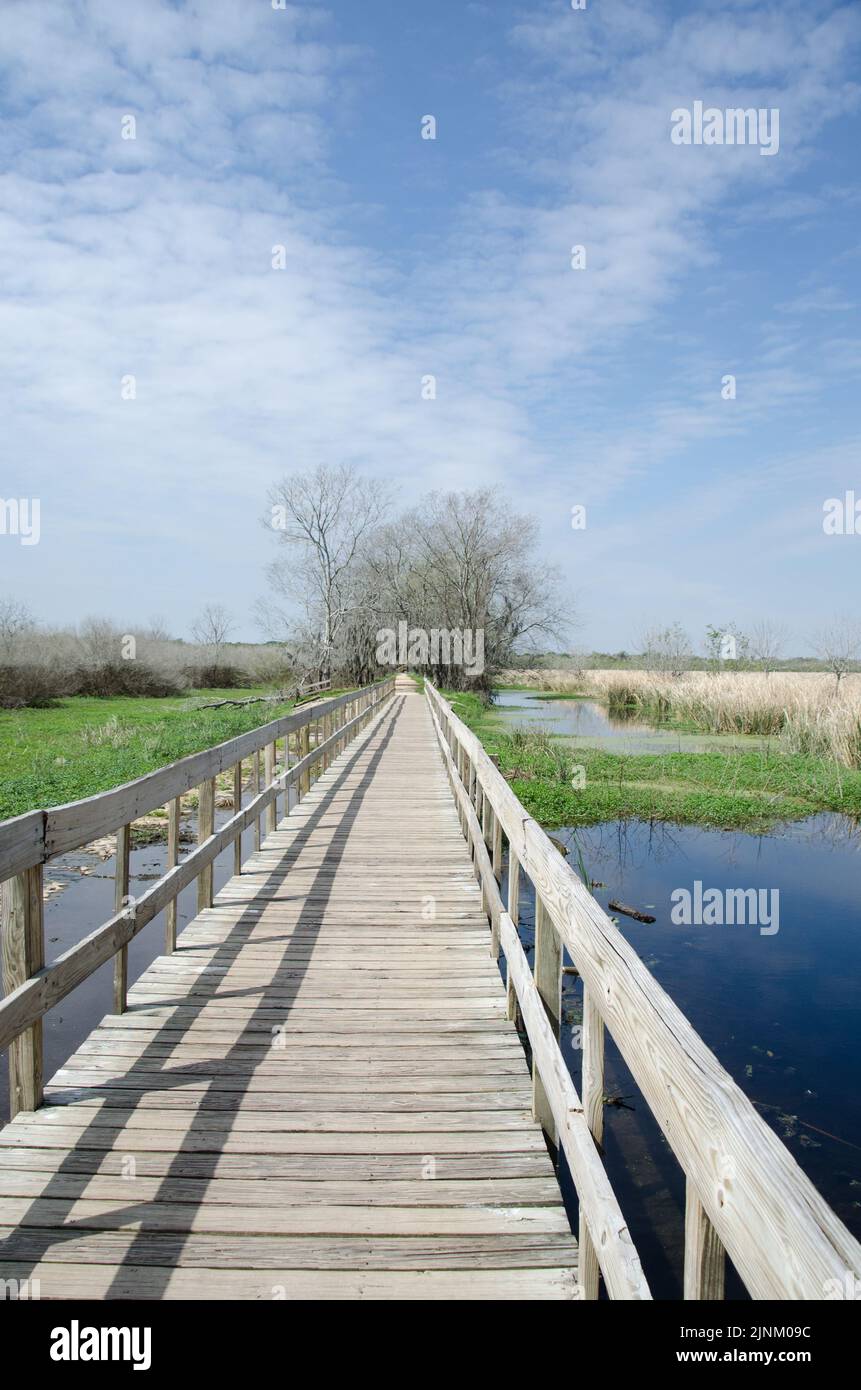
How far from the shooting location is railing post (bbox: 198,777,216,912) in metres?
5.81

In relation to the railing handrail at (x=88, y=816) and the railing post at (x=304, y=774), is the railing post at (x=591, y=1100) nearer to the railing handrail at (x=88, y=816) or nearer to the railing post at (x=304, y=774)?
the railing handrail at (x=88, y=816)

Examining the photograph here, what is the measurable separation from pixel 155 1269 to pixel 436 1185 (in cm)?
96

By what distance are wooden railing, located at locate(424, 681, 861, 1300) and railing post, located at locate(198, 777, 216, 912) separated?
9.98 feet

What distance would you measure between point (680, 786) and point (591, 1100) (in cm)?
1417

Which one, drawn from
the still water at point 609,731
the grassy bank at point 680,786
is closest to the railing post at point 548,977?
the grassy bank at point 680,786

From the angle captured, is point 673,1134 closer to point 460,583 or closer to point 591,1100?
point 591,1100

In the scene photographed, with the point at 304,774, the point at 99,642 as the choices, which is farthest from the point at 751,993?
the point at 99,642

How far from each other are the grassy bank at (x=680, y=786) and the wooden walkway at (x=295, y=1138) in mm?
8525

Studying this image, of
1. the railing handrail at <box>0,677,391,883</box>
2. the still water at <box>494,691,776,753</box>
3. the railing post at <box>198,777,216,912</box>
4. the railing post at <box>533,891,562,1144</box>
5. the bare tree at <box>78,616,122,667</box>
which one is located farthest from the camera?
the bare tree at <box>78,616,122,667</box>

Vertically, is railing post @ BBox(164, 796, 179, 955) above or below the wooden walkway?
above

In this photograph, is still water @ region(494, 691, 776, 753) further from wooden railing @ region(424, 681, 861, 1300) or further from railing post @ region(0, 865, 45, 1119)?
railing post @ region(0, 865, 45, 1119)

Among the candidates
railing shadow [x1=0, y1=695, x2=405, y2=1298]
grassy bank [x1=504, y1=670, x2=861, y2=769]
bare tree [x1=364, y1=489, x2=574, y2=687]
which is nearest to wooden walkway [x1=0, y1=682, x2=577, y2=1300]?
railing shadow [x1=0, y1=695, x2=405, y2=1298]

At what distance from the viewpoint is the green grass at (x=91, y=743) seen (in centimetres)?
1398

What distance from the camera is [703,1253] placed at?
4.85 feet
